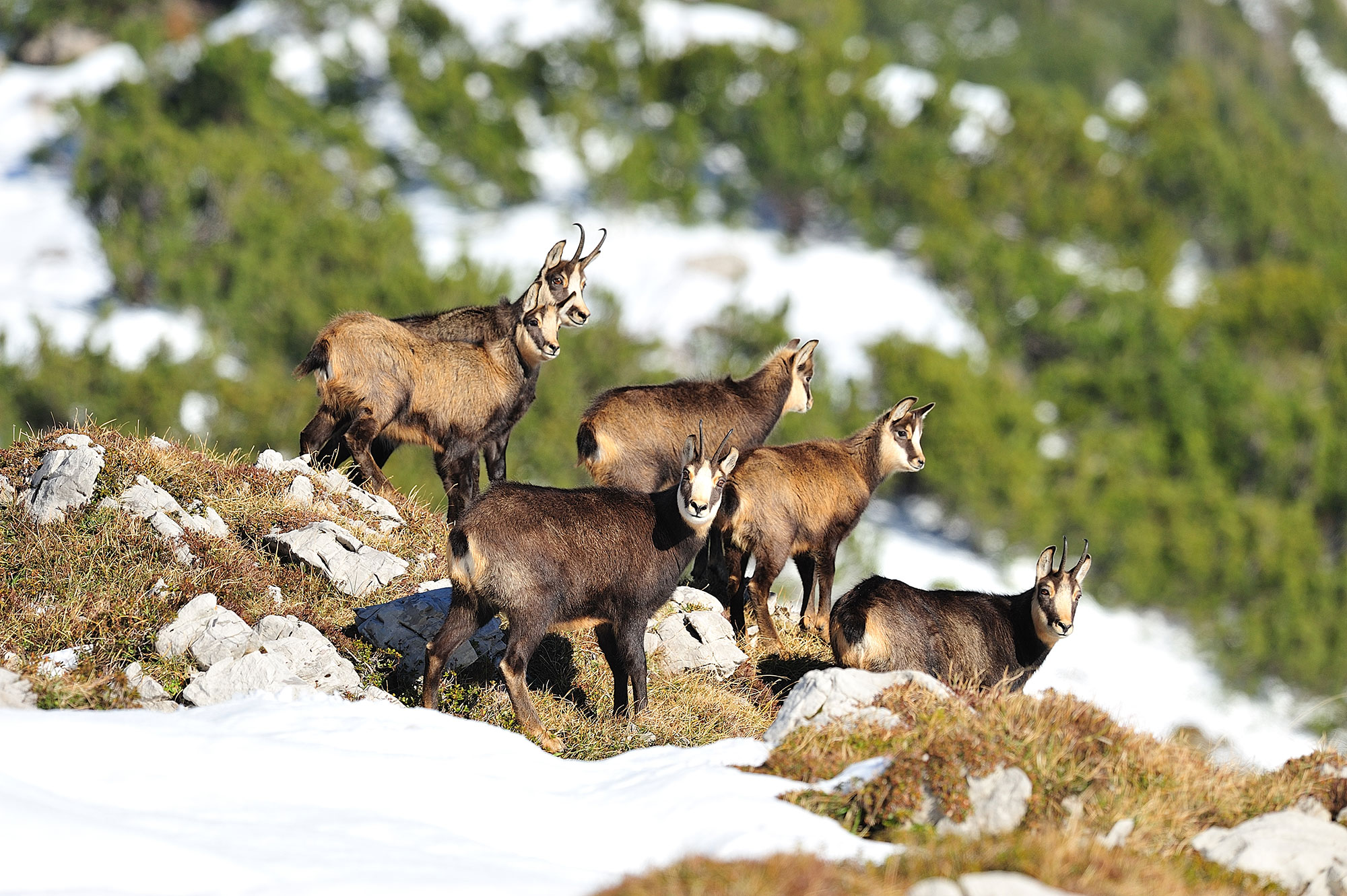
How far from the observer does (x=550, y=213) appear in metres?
51.5

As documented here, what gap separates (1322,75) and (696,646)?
102 meters

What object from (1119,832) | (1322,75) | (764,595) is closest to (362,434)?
(764,595)

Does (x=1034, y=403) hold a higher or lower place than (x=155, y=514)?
lower

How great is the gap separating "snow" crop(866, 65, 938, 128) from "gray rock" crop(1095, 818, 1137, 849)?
48597 millimetres

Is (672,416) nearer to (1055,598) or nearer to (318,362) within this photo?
(318,362)

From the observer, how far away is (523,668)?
8.16m

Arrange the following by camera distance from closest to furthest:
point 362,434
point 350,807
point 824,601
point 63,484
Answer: point 350,807 < point 63,484 < point 362,434 < point 824,601

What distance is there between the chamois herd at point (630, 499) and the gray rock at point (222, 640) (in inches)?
46.9

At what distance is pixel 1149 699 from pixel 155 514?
95.9 feet


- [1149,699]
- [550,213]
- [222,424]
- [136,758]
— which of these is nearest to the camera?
[136,758]

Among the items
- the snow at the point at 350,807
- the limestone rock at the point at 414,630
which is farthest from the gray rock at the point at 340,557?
the snow at the point at 350,807

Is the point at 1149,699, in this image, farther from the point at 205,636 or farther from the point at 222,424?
the point at 205,636

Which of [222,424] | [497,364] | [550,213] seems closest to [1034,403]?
[550,213]

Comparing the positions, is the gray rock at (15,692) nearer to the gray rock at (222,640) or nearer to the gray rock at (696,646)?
the gray rock at (222,640)
